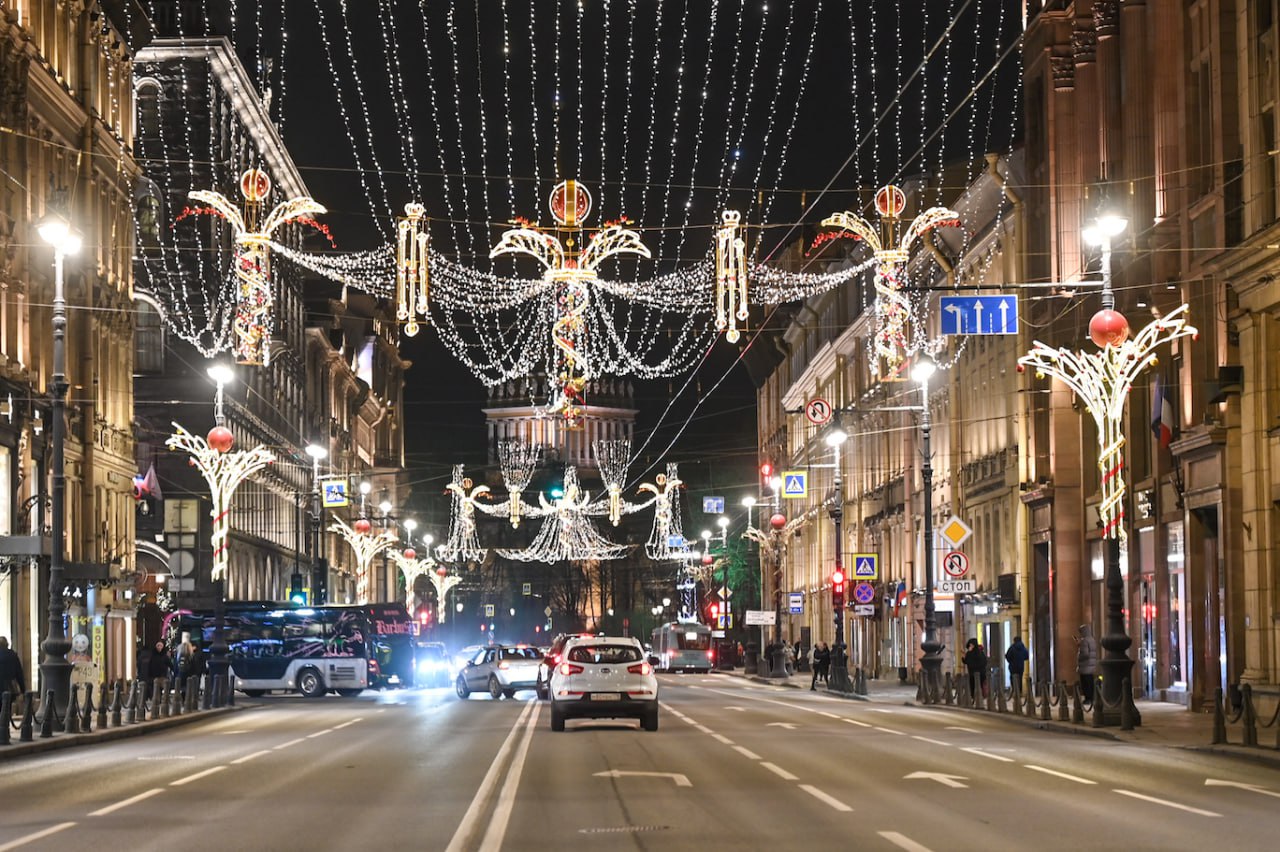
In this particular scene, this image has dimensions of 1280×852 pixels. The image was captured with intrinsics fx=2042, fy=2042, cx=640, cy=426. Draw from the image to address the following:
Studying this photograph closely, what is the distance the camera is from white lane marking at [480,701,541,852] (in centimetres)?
1594

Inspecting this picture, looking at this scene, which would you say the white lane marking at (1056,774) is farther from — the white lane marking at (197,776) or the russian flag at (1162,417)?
the russian flag at (1162,417)

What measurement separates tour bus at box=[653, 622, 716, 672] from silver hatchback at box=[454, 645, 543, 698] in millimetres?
47436

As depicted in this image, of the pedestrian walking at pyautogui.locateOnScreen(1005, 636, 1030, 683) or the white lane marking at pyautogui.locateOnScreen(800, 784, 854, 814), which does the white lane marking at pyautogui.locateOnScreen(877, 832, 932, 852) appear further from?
the pedestrian walking at pyautogui.locateOnScreen(1005, 636, 1030, 683)

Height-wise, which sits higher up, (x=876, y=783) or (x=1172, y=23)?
(x=1172, y=23)

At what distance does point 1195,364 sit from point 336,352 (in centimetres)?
8309

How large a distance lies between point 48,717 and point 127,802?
13.8 meters

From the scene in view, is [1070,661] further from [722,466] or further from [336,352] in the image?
[722,466]

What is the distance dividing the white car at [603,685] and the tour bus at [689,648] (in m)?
73.1

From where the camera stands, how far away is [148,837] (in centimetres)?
1700

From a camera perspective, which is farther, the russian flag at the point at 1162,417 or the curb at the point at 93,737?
the russian flag at the point at 1162,417

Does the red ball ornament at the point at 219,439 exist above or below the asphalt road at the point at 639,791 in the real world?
above

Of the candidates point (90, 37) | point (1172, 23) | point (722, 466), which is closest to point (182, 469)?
point (90, 37)

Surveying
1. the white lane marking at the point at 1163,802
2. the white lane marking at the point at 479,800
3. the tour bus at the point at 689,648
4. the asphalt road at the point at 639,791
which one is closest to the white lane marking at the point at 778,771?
the asphalt road at the point at 639,791

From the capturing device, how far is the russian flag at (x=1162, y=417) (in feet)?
146
